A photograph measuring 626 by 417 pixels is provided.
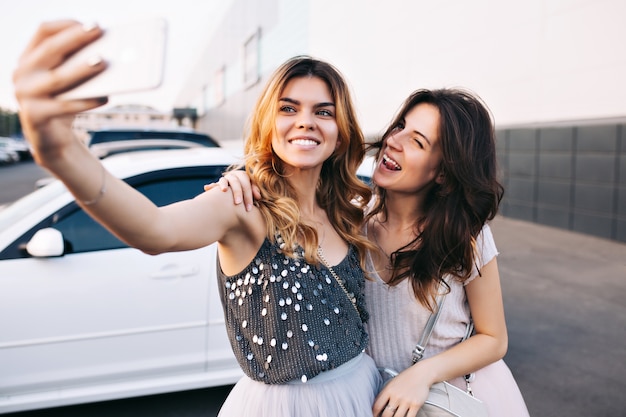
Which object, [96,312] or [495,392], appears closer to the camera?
[495,392]

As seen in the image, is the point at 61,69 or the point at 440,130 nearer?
the point at 61,69

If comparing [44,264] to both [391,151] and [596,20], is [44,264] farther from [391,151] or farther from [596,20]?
[596,20]

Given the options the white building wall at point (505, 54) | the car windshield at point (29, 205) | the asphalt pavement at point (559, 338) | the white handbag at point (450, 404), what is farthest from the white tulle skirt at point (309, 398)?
the white building wall at point (505, 54)

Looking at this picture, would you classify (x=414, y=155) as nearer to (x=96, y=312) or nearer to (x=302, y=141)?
(x=302, y=141)

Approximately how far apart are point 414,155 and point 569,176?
818cm

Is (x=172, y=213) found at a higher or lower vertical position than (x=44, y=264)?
higher

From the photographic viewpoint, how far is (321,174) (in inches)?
74.5

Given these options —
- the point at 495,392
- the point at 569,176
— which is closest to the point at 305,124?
the point at 495,392

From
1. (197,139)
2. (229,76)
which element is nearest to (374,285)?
(197,139)

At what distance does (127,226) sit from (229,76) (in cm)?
3615

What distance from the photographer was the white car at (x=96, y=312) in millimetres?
2811

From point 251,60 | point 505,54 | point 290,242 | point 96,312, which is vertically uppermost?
point 251,60

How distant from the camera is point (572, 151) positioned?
346 inches

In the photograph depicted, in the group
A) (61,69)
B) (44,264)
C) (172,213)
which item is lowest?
(44,264)
